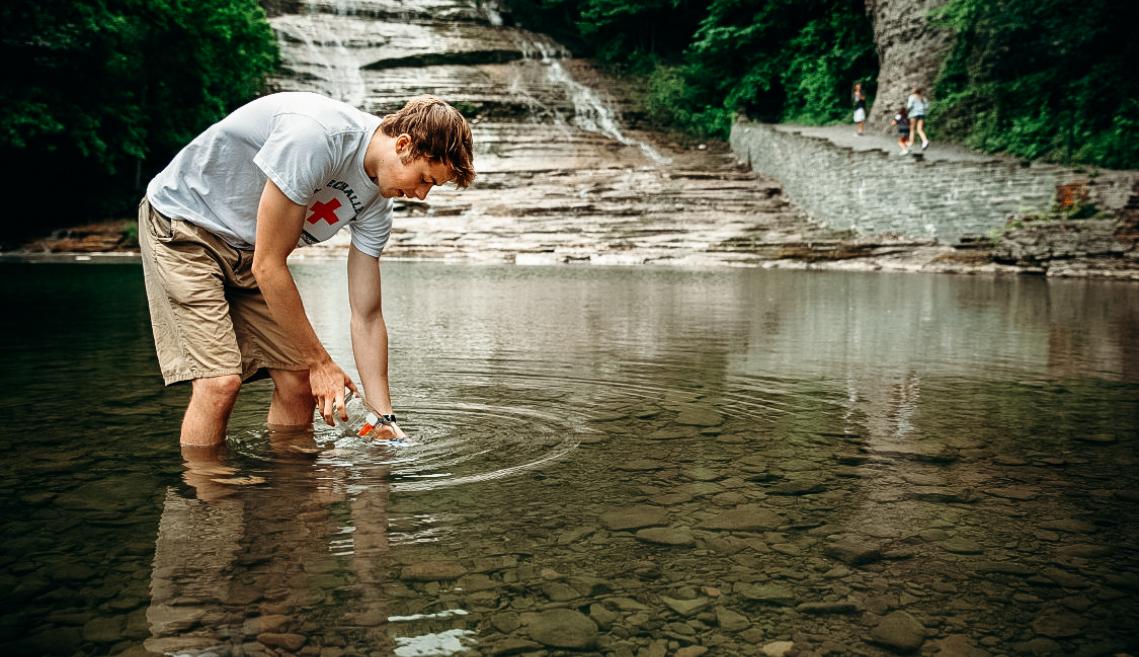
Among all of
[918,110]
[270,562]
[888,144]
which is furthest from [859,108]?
[270,562]

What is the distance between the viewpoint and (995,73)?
2327 cm

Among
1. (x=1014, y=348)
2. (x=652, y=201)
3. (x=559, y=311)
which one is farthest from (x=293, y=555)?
(x=652, y=201)

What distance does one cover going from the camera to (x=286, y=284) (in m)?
3.29

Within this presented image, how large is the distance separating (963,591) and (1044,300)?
1139 centimetres

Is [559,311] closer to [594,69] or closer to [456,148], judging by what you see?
[456,148]

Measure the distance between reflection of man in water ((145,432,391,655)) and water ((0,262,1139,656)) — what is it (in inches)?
0.4

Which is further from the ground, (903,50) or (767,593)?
(903,50)

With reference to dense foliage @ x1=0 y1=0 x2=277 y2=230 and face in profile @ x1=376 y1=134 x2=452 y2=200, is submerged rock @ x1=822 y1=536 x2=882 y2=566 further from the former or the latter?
dense foliage @ x1=0 y1=0 x2=277 y2=230

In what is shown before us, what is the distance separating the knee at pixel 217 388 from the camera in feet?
11.8

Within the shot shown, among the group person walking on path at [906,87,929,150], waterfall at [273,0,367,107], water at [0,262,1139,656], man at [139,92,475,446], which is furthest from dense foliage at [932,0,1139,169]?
waterfall at [273,0,367,107]

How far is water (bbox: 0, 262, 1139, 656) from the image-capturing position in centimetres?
213

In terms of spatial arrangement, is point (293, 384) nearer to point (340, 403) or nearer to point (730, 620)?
point (340, 403)

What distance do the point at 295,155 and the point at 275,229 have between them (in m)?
0.28

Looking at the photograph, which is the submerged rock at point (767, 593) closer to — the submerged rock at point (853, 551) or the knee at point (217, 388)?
the submerged rock at point (853, 551)
